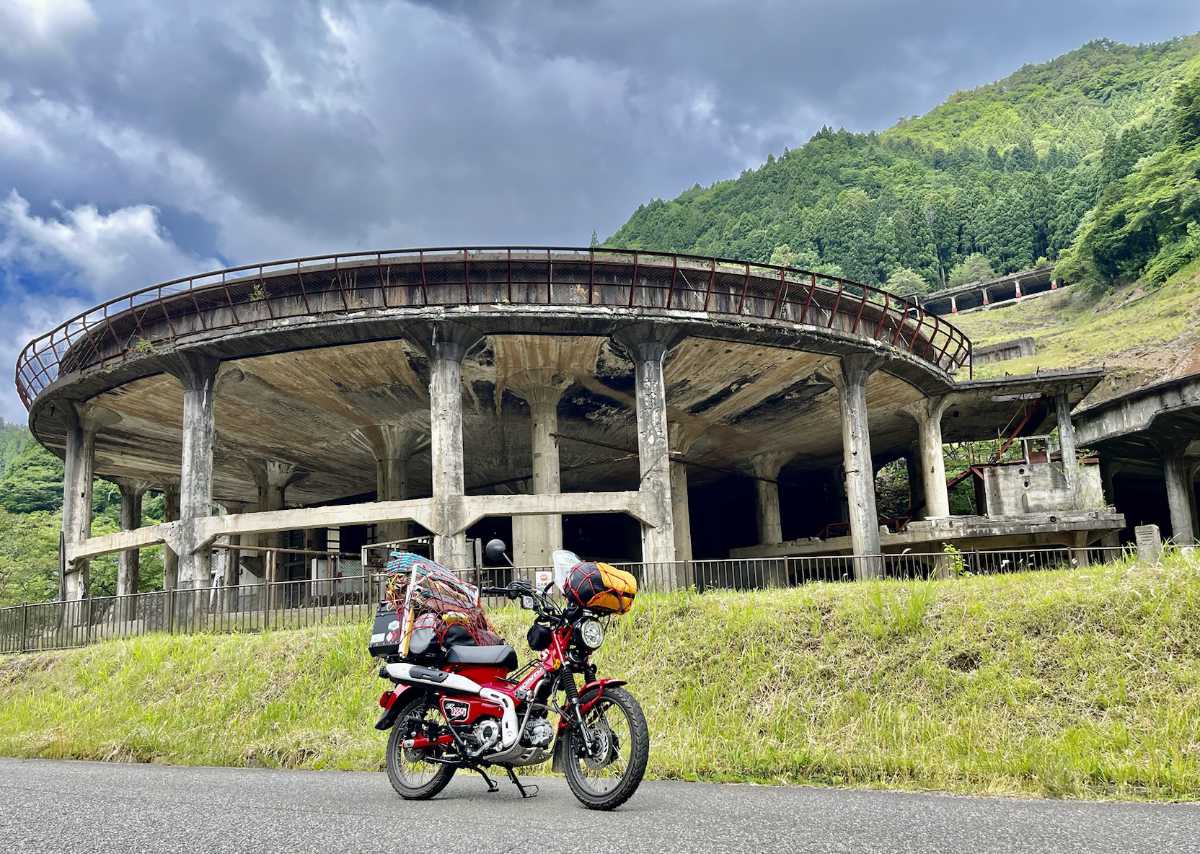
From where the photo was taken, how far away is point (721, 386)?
23.5 meters

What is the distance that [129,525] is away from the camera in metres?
32.2

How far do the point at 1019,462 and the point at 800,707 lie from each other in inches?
767

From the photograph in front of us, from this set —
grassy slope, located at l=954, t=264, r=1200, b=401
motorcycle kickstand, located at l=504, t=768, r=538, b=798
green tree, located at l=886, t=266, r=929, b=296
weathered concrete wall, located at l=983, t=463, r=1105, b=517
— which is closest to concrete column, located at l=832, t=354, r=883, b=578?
weathered concrete wall, located at l=983, t=463, r=1105, b=517

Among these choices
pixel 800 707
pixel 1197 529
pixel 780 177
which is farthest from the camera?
pixel 780 177

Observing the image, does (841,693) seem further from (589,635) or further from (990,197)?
(990,197)

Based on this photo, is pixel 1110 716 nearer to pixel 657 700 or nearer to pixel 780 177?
pixel 657 700

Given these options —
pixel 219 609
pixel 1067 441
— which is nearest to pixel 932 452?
pixel 1067 441

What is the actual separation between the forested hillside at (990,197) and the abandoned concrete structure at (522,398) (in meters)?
36.3

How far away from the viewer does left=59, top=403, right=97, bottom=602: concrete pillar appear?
77.2ft

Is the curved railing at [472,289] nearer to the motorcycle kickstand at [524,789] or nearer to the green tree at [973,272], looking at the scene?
the motorcycle kickstand at [524,789]

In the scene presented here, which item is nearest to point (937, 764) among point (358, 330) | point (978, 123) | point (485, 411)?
point (358, 330)

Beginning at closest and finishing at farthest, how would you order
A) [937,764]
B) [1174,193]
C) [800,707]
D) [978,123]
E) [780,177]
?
1. [937,764]
2. [800,707]
3. [1174,193]
4. [780,177]
5. [978,123]

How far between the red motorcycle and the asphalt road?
237 millimetres

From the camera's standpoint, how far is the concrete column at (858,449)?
21.7 metres
